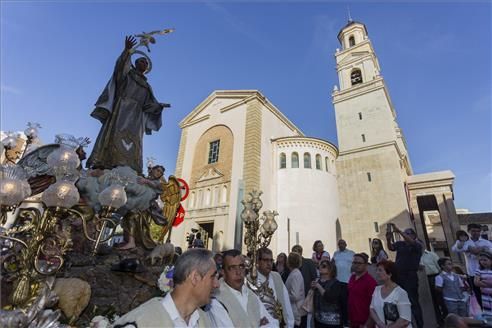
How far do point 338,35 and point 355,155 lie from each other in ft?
55.2

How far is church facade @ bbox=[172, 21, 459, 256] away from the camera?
1780cm

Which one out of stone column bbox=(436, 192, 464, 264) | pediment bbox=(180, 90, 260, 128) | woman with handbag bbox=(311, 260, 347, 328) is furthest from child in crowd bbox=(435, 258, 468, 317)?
pediment bbox=(180, 90, 260, 128)

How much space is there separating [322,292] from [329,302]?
16 centimetres

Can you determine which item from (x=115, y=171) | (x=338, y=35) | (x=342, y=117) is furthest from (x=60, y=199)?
(x=338, y=35)

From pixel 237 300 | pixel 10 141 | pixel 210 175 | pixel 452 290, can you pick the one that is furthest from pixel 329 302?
pixel 210 175

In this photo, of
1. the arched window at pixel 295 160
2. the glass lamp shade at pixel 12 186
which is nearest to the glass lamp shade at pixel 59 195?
the glass lamp shade at pixel 12 186

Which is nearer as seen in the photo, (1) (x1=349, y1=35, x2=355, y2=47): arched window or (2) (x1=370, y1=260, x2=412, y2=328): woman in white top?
(2) (x1=370, y1=260, x2=412, y2=328): woman in white top

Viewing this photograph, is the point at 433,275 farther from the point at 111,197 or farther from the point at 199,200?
the point at 199,200

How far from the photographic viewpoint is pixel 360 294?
3.87 metres

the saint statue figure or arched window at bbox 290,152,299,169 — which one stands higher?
arched window at bbox 290,152,299,169

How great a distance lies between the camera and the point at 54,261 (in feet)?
8.13

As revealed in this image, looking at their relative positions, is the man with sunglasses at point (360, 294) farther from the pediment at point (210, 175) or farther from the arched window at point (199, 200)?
the arched window at point (199, 200)

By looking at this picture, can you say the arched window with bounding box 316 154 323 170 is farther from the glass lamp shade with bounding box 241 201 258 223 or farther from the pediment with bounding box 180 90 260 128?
the glass lamp shade with bounding box 241 201 258 223

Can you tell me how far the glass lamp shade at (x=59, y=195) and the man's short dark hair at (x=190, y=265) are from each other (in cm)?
143
